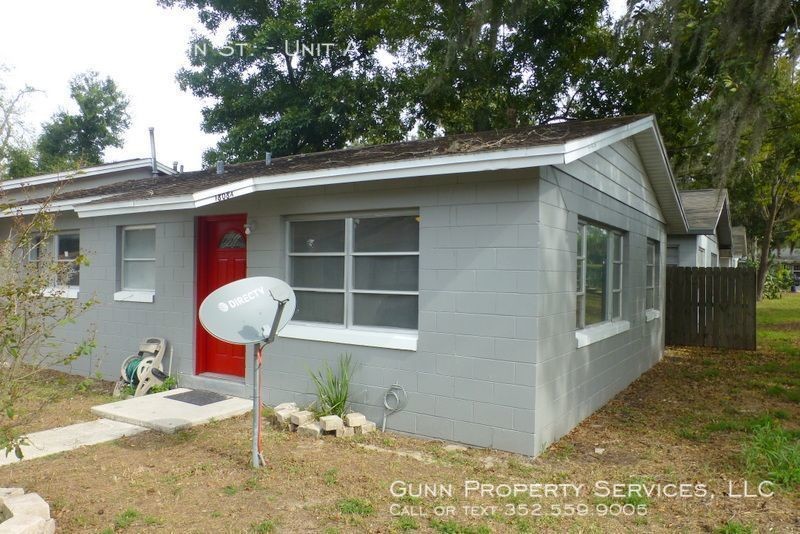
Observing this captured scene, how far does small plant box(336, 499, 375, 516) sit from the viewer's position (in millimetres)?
3924

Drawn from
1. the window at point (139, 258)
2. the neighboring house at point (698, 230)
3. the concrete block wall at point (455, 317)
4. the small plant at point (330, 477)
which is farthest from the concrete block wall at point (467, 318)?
the neighboring house at point (698, 230)

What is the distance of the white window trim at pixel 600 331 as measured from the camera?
6.34m

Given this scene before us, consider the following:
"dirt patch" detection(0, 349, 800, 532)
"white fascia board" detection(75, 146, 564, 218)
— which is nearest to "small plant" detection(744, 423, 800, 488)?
"dirt patch" detection(0, 349, 800, 532)

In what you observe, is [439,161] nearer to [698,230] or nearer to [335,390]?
[335,390]

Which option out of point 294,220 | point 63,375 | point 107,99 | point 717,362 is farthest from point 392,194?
point 107,99

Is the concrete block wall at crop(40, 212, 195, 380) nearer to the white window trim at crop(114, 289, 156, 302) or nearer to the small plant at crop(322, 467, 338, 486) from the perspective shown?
the white window trim at crop(114, 289, 156, 302)

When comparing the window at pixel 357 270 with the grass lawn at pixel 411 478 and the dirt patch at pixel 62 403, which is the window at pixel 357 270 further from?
the dirt patch at pixel 62 403

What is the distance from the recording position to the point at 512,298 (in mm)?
5258

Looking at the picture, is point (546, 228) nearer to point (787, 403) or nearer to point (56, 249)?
point (787, 403)

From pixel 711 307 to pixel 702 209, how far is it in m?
3.05

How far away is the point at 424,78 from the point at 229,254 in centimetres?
1043

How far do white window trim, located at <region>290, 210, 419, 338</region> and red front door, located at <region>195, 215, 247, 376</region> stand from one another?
100 centimetres

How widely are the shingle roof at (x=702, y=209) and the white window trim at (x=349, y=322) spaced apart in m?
8.17

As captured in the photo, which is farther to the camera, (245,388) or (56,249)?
(56,249)
